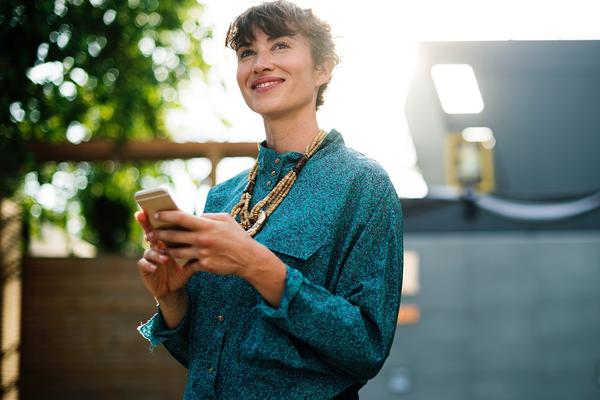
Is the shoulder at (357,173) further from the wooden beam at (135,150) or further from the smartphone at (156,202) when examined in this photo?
the wooden beam at (135,150)

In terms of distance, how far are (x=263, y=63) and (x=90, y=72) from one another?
12.5 feet

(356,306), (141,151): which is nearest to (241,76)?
(356,306)

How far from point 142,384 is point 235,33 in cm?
378

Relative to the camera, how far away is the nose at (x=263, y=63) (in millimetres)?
1383

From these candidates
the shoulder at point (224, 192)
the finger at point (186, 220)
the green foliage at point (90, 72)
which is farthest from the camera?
the green foliage at point (90, 72)

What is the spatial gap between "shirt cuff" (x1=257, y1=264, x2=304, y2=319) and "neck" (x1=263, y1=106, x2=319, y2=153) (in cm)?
34

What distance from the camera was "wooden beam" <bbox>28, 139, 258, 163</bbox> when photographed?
469 centimetres

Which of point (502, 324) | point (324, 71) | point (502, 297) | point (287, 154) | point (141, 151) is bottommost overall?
point (502, 324)

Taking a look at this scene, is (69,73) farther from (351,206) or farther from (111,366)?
(351,206)

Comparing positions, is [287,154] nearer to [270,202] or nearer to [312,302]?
[270,202]

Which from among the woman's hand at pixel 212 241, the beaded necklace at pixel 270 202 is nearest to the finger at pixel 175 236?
the woman's hand at pixel 212 241

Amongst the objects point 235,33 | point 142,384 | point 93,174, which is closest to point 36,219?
point 93,174

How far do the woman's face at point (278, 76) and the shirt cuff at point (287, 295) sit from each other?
1.18 feet

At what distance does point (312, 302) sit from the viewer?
1151 mm
